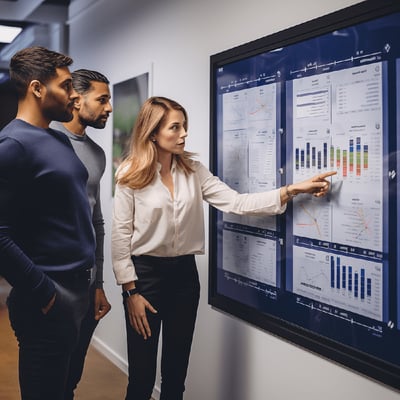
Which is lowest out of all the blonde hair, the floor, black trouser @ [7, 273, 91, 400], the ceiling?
the floor

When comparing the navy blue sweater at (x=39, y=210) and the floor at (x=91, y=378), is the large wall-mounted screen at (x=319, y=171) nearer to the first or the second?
the navy blue sweater at (x=39, y=210)

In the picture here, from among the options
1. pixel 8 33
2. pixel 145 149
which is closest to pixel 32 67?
pixel 145 149

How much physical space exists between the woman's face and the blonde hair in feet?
0.06

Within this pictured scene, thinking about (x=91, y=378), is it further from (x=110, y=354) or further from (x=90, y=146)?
(x=90, y=146)

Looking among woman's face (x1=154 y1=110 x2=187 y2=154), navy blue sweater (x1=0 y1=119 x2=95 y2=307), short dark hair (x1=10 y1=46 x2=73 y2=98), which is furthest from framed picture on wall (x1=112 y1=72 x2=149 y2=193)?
navy blue sweater (x1=0 y1=119 x2=95 y2=307)

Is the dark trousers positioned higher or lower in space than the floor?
higher

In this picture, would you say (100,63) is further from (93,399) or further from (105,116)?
(93,399)

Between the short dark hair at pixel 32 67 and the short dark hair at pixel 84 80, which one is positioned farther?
the short dark hair at pixel 84 80

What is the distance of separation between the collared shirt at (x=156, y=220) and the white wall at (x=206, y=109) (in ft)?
1.61

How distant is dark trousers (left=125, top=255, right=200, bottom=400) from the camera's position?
2.23 metres

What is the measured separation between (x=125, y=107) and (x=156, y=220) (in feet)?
5.45

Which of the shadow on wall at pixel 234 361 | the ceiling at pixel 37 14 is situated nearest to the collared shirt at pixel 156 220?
the shadow on wall at pixel 234 361

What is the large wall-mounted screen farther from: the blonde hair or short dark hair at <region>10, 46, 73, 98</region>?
short dark hair at <region>10, 46, 73, 98</region>

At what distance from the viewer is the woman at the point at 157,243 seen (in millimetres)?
2227
